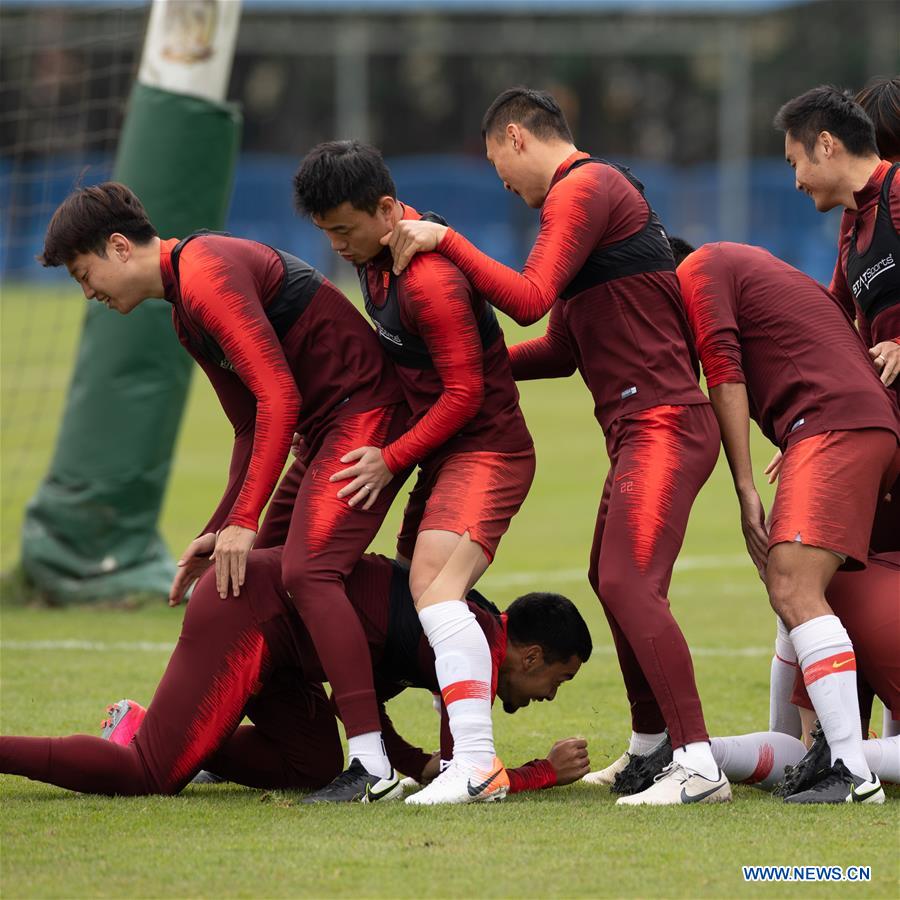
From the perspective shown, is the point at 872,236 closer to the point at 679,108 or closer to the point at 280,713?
the point at 280,713

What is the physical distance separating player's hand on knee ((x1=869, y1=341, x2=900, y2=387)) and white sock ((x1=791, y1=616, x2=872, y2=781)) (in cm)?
92

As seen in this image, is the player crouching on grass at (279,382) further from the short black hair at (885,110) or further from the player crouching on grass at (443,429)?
the short black hair at (885,110)

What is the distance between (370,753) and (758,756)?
4.19 feet

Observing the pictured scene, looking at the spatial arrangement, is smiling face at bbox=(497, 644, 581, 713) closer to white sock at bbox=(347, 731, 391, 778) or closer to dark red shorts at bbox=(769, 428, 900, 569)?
white sock at bbox=(347, 731, 391, 778)

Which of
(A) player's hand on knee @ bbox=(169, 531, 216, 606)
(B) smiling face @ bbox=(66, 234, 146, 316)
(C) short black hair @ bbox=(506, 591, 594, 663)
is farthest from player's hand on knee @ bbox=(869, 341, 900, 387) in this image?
(B) smiling face @ bbox=(66, 234, 146, 316)

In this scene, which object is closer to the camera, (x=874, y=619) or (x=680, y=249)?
(x=874, y=619)

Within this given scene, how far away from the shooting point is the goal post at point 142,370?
9.71 meters

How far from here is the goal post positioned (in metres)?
9.71

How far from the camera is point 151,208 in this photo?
9625 mm

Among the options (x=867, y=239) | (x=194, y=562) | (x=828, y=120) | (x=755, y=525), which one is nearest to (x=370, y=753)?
(x=194, y=562)

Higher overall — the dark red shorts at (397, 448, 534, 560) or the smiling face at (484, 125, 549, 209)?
the smiling face at (484, 125, 549, 209)

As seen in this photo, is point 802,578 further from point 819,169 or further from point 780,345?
point 819,169

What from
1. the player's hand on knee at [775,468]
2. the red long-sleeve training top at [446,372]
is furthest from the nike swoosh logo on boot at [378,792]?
the player's hand on knee at [775,468]

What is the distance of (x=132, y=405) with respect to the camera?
9773mm
